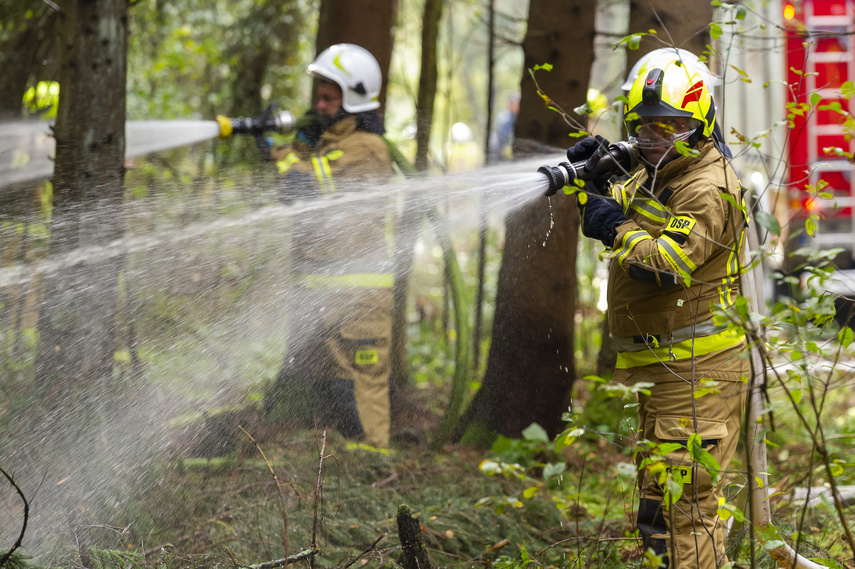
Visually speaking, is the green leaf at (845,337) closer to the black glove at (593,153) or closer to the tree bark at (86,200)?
the black glove at (593,153)

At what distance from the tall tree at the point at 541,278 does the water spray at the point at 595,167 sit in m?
1.55

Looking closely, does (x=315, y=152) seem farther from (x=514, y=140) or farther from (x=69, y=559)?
(x=69, y=559)

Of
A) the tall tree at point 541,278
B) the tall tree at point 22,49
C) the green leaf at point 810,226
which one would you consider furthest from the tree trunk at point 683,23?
the tall tree at point 22,49

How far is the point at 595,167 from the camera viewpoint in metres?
2.78

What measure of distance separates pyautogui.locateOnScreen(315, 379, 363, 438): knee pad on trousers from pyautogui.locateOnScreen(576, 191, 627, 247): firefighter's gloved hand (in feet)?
7.19

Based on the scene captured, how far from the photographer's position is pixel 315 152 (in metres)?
4.60

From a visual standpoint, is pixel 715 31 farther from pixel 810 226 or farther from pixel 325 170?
pixel 325 170

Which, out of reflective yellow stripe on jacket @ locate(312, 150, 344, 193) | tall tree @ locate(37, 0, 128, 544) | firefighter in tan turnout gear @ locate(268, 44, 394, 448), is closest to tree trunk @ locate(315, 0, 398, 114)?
firefighter in tan turnout gear @ locate(268, 44, 394, 448)

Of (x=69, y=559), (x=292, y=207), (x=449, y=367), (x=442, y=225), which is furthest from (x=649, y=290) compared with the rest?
(x=449, y=367)

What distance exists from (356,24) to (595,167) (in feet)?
10.9

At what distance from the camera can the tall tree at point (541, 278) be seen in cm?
445

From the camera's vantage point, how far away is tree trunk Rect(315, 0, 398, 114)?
5.50 metres

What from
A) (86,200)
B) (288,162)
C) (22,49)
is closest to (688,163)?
(288,162)

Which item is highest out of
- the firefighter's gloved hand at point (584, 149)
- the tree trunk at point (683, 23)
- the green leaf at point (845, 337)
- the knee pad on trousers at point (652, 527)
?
the tree trunk at point (683, 23)
